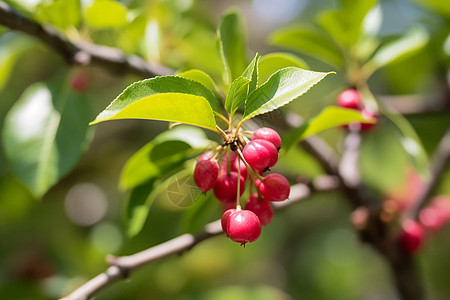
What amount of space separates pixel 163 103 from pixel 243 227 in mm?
241

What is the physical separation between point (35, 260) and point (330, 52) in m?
1.76

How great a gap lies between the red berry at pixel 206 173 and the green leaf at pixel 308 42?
2.11 ft

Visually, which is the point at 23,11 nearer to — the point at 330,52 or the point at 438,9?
the point at 330,52

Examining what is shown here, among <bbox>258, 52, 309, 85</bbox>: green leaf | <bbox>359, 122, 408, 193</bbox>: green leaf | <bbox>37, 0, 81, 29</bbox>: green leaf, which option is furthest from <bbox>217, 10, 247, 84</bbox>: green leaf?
<bbox>359, 122, 408, 193</bbox>: green leaf

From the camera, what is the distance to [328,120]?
949 mm

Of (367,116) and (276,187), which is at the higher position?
(276,187)

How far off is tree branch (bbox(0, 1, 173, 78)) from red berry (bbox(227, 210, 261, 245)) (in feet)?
2.04

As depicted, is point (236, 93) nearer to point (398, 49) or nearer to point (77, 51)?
point (77, 51)

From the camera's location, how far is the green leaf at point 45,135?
1124mm

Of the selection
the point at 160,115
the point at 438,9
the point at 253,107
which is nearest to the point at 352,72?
the point at 438,9

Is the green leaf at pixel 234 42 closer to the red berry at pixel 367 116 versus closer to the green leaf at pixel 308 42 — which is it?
the green leaf at pixel 308 42

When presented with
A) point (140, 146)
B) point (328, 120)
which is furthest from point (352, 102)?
point (140, 146)

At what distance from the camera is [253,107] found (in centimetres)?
76

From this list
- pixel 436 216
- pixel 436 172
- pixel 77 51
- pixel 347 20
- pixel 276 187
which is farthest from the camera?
pixel 436 216
